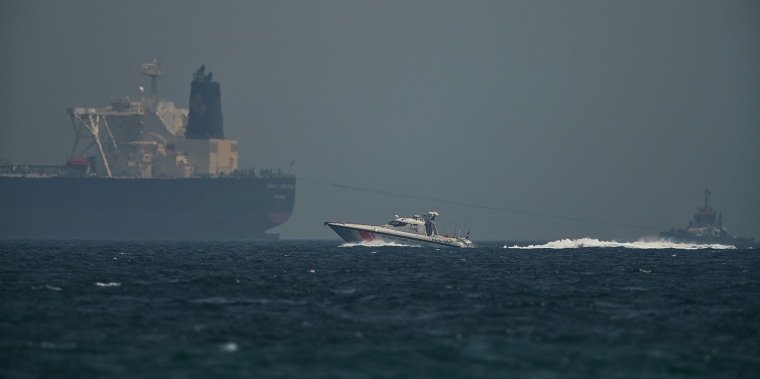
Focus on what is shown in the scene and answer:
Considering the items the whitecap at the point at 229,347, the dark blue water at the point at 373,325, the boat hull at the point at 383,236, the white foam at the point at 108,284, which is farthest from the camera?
the boat hull at the point at 383,236

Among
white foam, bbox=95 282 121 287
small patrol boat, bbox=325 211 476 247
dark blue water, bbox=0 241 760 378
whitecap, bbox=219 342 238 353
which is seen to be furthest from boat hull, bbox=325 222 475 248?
whitecap, bbox=219 342 238 353

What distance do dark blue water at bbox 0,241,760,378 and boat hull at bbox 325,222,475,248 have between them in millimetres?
49485

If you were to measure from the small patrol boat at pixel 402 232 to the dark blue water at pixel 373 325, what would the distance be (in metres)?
49.7

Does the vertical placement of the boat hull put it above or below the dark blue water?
above

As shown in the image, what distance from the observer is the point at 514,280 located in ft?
228

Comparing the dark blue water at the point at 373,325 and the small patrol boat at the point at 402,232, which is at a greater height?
the small patrol boat at the point at 402,232

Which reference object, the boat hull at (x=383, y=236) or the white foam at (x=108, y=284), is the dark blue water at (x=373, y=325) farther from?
the boat hull at (x=383, y=236)

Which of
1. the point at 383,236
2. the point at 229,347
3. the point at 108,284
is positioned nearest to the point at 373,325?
the point at 229,347

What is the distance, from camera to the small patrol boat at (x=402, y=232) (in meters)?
124

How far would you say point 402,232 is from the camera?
408 ft

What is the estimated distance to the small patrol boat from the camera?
12431cm

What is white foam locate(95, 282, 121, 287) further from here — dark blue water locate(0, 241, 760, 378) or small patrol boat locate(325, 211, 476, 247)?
small patrol boat locate(325, 211, 476, 247)

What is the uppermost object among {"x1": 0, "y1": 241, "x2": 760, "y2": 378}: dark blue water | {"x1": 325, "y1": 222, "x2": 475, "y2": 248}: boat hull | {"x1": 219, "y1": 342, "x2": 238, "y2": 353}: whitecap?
{"x1": 325, "y1": 222, "x2": 475, "y2": 248}: boat hull

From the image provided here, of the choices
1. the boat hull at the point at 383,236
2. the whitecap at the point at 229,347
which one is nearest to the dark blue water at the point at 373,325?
the whitecap at the point at 229,347
